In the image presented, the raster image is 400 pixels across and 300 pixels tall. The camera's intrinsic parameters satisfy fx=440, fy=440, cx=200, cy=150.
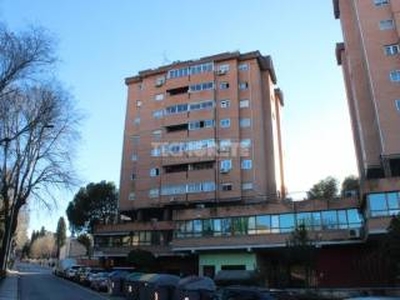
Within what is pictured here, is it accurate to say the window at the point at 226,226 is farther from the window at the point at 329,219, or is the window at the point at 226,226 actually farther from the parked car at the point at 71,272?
→ the parked car at the point at 71,272

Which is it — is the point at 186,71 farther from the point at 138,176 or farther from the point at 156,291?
the point at 156,291

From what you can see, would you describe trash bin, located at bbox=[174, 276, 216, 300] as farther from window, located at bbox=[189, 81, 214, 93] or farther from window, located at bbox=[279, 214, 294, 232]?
window, located at bbox=[189, 81, 214, 93]

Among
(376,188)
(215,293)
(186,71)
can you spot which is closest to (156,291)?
(215,293)

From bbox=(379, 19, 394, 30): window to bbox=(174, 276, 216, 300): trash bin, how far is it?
33271mm

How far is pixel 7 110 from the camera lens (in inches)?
874

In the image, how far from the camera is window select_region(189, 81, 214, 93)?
5715cm

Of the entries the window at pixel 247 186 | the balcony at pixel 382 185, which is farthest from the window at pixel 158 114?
the balcony at pixel 382 185

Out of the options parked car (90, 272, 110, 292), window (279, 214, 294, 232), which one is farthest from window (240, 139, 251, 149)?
parked car (90, 272, 110, 292)

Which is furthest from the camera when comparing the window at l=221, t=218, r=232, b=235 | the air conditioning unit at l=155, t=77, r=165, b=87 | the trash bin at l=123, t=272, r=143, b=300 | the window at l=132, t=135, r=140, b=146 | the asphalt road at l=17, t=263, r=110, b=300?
the air conditioning unit at l=155, t=77, r=165, b=87

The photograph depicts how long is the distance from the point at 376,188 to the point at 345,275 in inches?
347

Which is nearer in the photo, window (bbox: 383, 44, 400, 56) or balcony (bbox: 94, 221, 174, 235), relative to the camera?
window (bbox: 383, 44, 400, 56)

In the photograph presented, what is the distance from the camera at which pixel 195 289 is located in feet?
60.6

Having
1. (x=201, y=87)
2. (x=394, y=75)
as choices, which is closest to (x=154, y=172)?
(x=201, y=87)

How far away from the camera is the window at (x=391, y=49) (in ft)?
134
